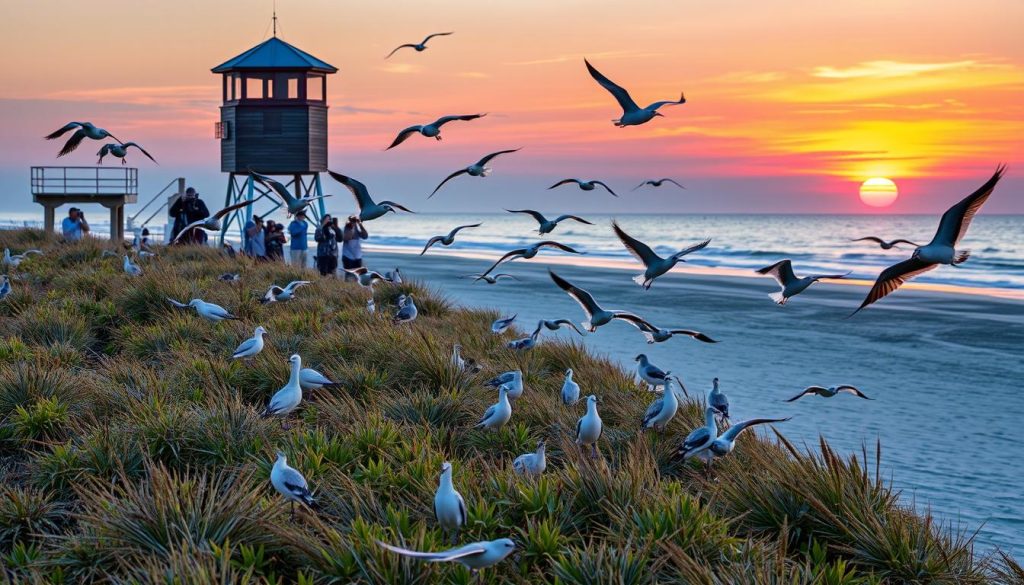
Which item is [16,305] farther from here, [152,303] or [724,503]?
[724,503]

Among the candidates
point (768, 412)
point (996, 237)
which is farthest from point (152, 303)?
point (996, 237)

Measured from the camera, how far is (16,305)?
56.4 ft

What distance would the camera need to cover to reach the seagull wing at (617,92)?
490 inches

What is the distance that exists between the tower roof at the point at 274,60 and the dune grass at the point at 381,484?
2326 cm

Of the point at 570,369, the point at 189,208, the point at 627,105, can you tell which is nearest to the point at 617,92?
the point at 627,105

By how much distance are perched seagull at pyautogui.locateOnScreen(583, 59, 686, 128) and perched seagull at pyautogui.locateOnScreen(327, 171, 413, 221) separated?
9.59 ft

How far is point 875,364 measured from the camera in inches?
854

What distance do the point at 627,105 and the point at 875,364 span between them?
1171 centimetres

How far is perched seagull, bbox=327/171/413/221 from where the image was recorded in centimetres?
1327

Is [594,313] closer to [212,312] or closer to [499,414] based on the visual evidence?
[499,414]

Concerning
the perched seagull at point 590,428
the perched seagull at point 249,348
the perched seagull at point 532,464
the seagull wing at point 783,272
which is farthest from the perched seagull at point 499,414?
the perched seagull at point 249,348

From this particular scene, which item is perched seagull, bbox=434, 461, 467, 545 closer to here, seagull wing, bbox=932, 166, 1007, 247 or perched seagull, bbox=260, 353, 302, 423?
perched seagull, bbox=260, 353, 302, 423

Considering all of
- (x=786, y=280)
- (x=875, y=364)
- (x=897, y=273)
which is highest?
(x=897, y=273)

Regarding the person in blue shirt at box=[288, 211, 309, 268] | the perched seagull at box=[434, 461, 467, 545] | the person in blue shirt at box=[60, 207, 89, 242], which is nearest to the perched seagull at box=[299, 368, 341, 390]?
the perched seagull at box=[434, 461, 467, 545]
